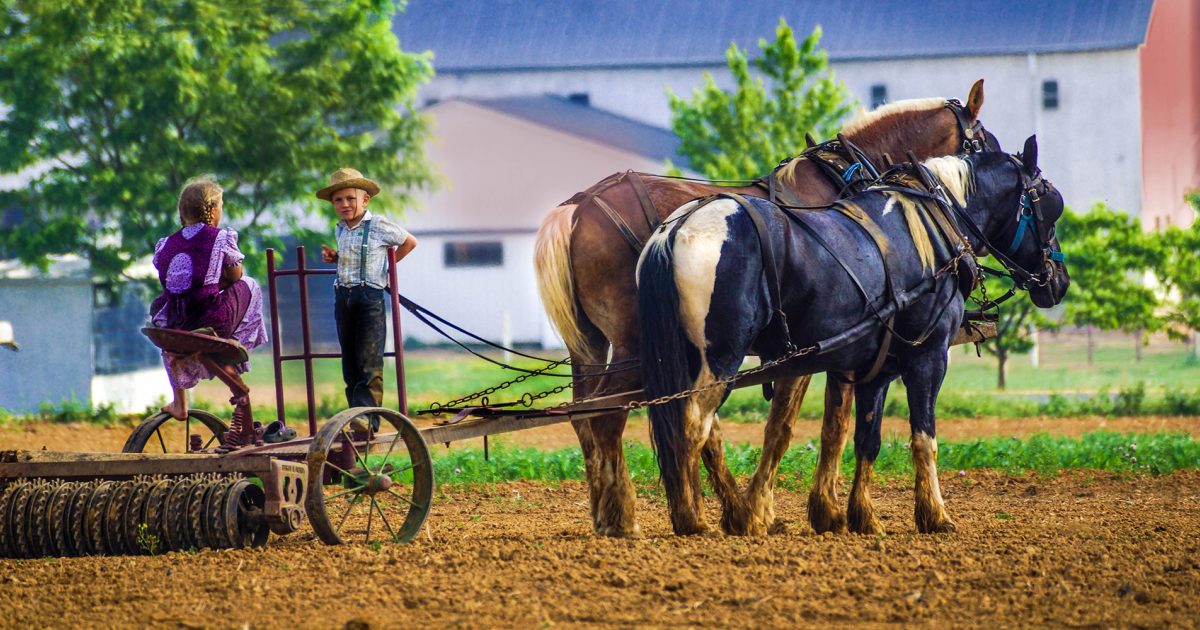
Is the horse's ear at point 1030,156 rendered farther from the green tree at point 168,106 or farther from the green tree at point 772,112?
the green tree at point 772,112

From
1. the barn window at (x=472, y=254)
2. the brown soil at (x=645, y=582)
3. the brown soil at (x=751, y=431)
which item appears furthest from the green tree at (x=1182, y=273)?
the barn window at (x=472, y=254)

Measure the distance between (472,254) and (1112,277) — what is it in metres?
16.6

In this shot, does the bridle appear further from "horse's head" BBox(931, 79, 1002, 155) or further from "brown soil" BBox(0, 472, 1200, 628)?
"brown soil" BBox(0, 472, 1200, 628)

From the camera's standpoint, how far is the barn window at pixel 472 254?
107ft

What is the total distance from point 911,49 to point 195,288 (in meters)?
35.4

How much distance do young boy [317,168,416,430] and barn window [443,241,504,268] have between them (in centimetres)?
2521

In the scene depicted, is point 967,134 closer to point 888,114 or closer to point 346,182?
point 888,114

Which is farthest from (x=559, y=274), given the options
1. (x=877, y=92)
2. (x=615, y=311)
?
(x=877, y=92)

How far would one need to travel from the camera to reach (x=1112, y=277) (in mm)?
19609

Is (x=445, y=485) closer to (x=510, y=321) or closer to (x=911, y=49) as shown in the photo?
(x=510, y=321)

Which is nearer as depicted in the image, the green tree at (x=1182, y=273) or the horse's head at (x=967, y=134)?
the horse's head at (x=967, y=134)

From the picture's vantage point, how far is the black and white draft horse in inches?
273

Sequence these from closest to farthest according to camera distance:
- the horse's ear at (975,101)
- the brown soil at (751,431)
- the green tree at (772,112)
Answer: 1. the horse's ear at (975,101)
2. the brown soil at (751,431)
3. the green tree at (772,112)

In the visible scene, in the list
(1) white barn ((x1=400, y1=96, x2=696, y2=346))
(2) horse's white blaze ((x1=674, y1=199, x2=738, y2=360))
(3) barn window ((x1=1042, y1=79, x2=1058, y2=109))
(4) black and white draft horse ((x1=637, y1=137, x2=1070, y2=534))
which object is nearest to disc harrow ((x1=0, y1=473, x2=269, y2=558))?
(4) black and white draft horse ((x1=637, y1=137, x2=1070, y2=534))
